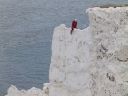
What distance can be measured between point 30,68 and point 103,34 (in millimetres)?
35988

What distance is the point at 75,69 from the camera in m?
18.3

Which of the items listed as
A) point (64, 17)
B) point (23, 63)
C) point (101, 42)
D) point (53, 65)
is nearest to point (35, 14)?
→ point (64, 17)

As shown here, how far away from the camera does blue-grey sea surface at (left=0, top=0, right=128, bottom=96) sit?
49656mm

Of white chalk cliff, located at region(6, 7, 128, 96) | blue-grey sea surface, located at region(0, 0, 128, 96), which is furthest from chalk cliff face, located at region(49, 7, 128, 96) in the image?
blue-grey sea surface, located at region(0, 0, 128, 96)

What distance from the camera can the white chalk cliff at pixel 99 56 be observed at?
50.0ft

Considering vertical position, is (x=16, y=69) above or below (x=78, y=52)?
below

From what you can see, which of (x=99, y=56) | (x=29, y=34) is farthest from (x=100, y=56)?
(x=29, y=34)

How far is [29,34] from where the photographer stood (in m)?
60.8

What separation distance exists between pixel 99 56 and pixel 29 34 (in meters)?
45.1

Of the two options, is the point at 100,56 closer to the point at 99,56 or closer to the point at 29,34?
the point at 99,56

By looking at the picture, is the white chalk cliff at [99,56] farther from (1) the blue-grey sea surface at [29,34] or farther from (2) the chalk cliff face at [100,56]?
(1) the blue-grey sea surface at [29,34]

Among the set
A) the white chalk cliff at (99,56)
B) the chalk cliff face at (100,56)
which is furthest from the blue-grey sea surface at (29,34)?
the chalk cliff face at (100,56)

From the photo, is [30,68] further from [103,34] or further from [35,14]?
[103,34]

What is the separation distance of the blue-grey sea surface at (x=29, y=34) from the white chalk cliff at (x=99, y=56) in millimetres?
27033
